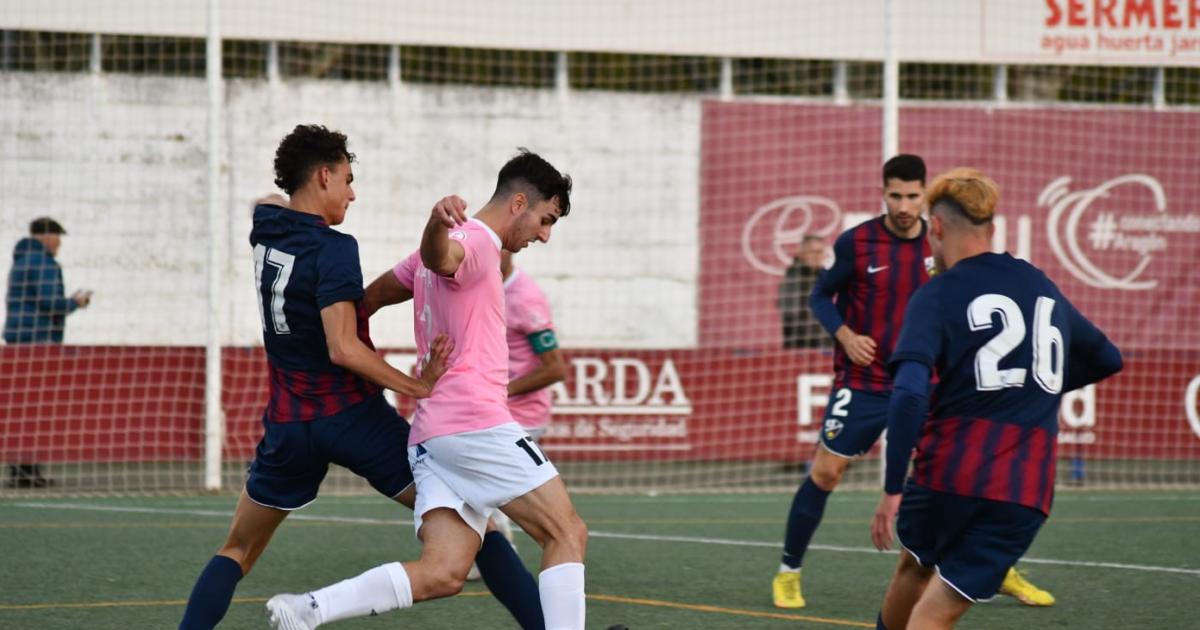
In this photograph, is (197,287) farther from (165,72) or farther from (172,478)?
(172,478)

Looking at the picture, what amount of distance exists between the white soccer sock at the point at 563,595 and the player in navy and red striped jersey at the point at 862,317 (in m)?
2.42

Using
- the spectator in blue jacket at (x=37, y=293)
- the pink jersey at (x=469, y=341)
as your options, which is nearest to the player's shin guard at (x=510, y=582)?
the pink jersey at (x=469, y=341)

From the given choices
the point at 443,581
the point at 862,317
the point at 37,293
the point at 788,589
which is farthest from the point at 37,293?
the point at 443,581

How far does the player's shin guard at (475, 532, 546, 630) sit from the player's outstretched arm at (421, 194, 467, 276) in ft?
3.54

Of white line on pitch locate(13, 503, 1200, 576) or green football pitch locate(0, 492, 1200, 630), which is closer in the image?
green football pitch locate(0, 492, 1200, 630)

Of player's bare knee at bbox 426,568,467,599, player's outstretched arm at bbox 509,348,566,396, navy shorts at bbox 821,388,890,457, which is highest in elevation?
player's outstretched arm at bbox 509,348,566,396

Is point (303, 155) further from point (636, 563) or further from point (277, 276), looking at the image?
point (636, 563)

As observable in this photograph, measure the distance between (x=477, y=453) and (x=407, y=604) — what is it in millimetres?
522

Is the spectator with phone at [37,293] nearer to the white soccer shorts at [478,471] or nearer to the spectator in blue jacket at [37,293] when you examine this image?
the spectator in blue jacket at [37,293]

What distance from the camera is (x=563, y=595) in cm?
514

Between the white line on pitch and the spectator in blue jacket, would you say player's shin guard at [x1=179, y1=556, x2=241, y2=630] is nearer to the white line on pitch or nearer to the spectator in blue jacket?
the white line on pitch

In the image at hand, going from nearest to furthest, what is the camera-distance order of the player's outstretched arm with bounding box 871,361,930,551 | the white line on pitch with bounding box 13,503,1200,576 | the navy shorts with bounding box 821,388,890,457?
1. the player's outstretched arm with bounding box 871,361,930,551
2. the navy shorts with bounding box 821,388,890,457
3. the white line on pitch with bounding box 13,503,1200,576

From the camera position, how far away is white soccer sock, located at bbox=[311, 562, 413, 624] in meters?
4.87

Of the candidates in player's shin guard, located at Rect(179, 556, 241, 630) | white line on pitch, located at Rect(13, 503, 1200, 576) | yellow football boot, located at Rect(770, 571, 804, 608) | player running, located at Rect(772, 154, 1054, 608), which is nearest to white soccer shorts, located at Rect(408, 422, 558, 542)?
player's shin guard, located at Rect(179, 556, 241, 630)
